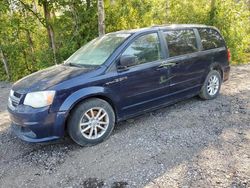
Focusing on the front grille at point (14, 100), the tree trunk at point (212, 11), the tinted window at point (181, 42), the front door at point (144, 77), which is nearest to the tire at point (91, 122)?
the front door at point (144, 77)

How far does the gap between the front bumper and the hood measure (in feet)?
1.03

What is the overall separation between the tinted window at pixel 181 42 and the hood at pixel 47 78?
1.68 metres

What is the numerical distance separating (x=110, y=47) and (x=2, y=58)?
7.85 m

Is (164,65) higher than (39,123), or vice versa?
(164,65)

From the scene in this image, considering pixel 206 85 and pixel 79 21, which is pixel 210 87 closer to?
pixel 206 85

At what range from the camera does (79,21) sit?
938cm

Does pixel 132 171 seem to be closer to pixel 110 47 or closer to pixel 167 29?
pixel 110 47

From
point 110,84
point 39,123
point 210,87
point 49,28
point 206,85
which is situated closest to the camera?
point 39,123

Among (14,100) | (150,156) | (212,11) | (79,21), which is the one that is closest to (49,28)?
(79,21)

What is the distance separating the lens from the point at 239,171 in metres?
3.29

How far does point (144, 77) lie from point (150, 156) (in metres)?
1.38

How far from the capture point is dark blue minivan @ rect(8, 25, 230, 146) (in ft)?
12.4

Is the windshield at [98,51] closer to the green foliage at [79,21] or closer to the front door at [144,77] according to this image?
the front door at [144,77]

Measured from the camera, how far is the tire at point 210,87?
224 inches
